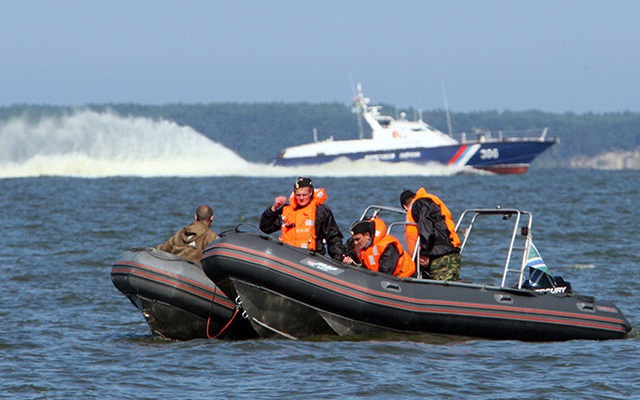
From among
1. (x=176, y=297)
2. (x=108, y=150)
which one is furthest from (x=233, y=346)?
(x=108, y=150)

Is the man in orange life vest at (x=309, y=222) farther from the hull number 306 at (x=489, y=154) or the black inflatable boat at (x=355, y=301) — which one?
the hull number 306 at (x=489, y=154)

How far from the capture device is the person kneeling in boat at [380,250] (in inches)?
364

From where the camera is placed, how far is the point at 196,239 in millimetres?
9562

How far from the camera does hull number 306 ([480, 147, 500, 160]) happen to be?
49.0 m

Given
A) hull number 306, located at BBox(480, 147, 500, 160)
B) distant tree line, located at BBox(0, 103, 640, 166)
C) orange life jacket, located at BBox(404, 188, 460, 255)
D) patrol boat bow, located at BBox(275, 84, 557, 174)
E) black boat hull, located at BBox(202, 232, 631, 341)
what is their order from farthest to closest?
distant tree line, located at BBox(0, 103, 640, 166) → hull number 306, located at BBox(480, 147, 500, 160) → patrol boat bow, located at BBox(275, 84, 557, 174) → orange life jacket, located at BBox(404, 188, 460, 255) → black boat hull, located at BBox(202, 232, 631, 341)

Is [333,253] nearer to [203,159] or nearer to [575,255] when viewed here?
[575,255]

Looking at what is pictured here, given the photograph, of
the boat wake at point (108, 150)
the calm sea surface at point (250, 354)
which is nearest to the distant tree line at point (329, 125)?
the boat wake at point (108, 150)

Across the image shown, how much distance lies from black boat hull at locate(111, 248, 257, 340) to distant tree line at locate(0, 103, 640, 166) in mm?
128509

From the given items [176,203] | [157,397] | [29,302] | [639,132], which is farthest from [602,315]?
[639,132]

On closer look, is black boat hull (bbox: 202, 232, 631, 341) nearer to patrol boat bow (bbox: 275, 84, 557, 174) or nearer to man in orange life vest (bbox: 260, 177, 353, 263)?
man in orange life vest (bbox: 260, 177, 353, 263)

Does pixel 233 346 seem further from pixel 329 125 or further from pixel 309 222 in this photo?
pixel 329 125

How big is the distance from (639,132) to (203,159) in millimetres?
102962

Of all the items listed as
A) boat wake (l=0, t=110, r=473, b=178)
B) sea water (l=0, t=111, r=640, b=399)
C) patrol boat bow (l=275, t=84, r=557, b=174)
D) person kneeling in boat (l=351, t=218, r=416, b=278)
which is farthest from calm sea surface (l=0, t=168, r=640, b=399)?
boat wake (l=0, t=110, r=473, b=178)

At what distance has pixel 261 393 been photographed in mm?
7562
